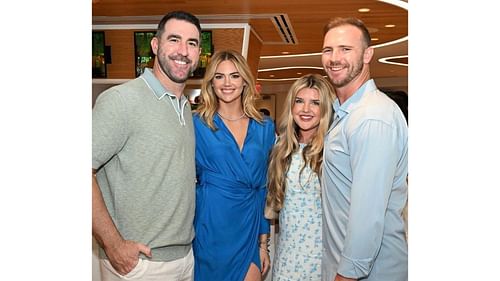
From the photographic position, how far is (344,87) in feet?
6.47

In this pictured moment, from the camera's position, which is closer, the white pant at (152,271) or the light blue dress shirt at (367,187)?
the light blue dress shirt at (367,187)

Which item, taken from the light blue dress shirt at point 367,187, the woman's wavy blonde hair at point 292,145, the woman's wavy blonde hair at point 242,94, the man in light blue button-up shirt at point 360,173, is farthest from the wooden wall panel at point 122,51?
the light blue dress shirt at point 367,187

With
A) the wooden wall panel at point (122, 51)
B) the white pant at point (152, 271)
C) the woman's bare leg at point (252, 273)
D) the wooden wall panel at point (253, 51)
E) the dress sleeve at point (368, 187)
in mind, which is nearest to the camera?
the dress sleeve at point (368, 187)

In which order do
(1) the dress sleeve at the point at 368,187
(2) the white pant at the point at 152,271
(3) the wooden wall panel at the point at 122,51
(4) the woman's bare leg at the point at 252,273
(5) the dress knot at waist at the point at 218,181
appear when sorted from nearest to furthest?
(1) the dress sleeve at the point at 368,187
(2) the white pant at the point at 152,271
(5) the dress knot at waist at the point at 218,181
(4) the woman's bare leg at the point at 252,273
(3) the wooden wall panel at the point at 122,51

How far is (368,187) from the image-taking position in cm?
170

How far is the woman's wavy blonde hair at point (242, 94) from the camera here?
93.9 inches

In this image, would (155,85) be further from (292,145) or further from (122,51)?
(122,51)

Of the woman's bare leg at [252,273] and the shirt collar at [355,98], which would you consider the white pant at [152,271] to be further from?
the shirt collar at [355,98]

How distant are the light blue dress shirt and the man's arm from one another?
63cm

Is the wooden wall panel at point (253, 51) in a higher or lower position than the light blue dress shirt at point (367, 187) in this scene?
higher

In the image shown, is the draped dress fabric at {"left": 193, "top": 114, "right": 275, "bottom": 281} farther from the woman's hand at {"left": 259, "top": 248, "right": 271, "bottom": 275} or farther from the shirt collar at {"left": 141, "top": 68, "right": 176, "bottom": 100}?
the shirt collar at {"left": 141, "top": 68, "right": 176, "bottom": 100}

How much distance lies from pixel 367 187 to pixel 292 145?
0.74m

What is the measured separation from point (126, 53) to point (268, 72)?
7130 millimetres

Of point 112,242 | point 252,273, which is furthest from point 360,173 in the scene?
point 252,273
